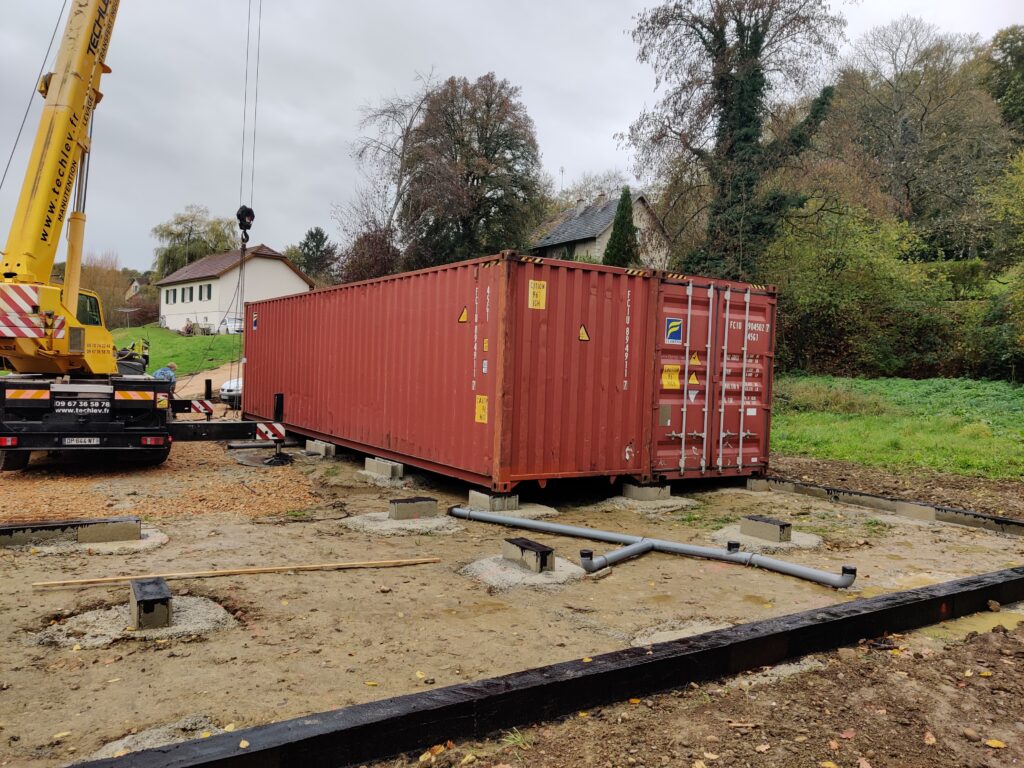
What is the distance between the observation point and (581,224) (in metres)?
39.1

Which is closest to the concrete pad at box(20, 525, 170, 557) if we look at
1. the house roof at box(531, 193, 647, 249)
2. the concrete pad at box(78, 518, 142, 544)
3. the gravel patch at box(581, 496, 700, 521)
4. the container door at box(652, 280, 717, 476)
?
the concrete pad at box(78, 518, 142, 544)

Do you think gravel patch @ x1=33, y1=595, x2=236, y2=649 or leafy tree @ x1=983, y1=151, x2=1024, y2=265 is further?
leafy tree @ x1=983, y1=151, x2=1024, y2=265

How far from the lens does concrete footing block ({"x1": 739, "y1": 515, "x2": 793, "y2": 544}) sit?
6.58m

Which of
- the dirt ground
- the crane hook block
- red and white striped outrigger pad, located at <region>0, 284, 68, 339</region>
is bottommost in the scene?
the dirt ground

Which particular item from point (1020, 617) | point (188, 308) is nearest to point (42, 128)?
point (1020, 617)

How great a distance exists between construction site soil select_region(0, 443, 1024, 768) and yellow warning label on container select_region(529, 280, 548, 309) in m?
2.55

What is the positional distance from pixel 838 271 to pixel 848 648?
64.9 feet

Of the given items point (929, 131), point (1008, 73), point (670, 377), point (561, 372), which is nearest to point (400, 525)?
point (561, 372)

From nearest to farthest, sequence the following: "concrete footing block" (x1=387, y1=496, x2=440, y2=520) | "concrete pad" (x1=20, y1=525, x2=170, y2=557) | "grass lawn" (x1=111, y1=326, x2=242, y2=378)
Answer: "concrete pad" (x1=20, y1=525, x2=170, y2=557), "concrete footing block" (x1=387, y1=496, x2=440, y2=520), "grass lawn" (x1=111, y1=326, x2=242, y2=378)

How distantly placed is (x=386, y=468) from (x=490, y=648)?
6072 mm

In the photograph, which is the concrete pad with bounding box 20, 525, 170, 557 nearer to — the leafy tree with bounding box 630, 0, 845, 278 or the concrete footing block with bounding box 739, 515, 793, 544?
the concrete footing block with bounding box 739, 515, 793, 544

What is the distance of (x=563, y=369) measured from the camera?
8.08m

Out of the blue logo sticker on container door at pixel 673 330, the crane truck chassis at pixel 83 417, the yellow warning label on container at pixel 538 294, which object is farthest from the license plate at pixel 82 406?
the blue logo sticker on container door at pixel 673 330

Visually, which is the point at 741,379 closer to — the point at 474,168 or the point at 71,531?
the point at 71,531
